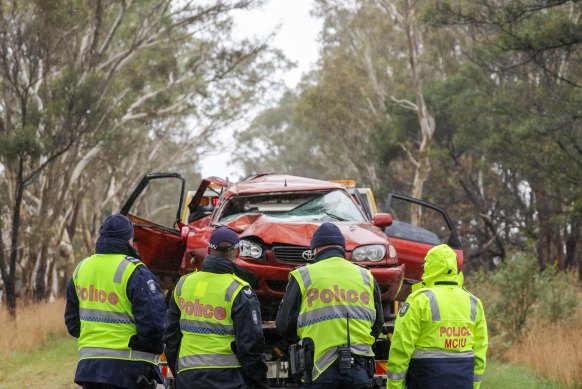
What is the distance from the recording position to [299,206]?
9438 millimetres

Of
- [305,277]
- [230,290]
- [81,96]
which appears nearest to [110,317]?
[230,290]

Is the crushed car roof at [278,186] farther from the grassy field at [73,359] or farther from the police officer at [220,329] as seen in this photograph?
the police officer at [220,329]

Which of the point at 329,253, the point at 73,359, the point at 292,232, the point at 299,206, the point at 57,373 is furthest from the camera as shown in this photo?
the point at 73,359

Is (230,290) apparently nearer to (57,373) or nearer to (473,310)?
(473,310)

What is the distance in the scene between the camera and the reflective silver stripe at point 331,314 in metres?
5.47

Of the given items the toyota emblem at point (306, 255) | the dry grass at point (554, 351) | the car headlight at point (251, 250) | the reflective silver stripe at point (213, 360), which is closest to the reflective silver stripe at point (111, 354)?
the reflective silver stripe at point (213, 360)

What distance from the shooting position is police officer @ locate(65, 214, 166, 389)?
5.52 m

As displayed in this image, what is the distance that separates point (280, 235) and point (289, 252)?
176 millimetres

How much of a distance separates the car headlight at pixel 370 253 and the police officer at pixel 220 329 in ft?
7.63

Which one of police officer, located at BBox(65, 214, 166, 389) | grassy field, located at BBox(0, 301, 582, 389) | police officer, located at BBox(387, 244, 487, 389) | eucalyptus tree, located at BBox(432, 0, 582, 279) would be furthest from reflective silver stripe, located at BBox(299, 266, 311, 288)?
eucalyptus tree, located at BBox(432, 0, 582, 279)

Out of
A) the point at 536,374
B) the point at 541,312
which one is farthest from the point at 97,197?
the point at 536,374

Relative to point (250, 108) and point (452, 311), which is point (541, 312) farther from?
point (250, 108)

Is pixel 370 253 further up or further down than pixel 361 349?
further up

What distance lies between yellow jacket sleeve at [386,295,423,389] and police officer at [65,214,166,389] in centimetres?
147
